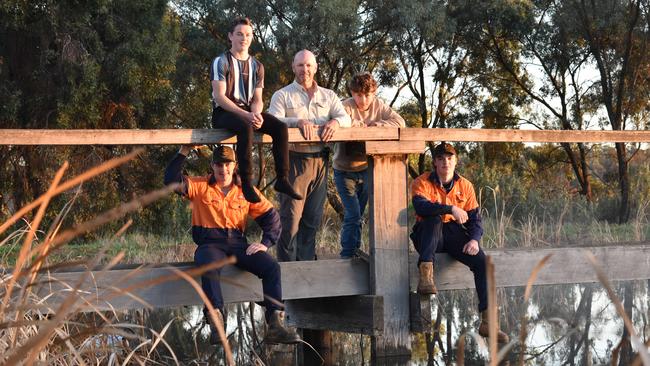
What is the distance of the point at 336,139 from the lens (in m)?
6.36

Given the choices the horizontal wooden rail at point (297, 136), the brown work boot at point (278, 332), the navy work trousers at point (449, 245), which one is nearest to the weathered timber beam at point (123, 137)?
the horizontal wooden rail at point (297, 136)

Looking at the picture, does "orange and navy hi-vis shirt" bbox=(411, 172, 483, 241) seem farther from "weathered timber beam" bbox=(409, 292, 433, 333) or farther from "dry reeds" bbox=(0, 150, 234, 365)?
"dry reeds" bbox=(0, 150, 234, 365)

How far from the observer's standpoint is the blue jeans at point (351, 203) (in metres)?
6.93

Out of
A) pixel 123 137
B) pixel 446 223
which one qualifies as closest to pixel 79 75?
pixel 446 223

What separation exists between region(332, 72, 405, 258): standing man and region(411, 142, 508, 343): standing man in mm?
438

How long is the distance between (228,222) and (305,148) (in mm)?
871

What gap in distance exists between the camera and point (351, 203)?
6938 millimetres

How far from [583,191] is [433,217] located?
1914 centimetres

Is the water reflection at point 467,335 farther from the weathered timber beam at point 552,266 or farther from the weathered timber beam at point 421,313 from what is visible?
the weathered timber beam at point 552,266

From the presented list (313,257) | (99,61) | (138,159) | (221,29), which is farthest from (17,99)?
(313,257)

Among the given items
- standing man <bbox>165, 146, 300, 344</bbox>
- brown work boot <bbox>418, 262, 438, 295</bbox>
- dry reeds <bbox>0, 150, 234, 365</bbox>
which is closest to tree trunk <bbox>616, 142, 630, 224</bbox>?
brown work boot <bbox>418, 262, 438, 295</bbox>

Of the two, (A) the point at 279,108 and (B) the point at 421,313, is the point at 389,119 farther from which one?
(B) the point at 421,313

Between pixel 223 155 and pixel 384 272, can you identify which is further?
pixel 384 272

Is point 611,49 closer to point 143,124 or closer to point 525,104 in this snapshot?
point 525,104
